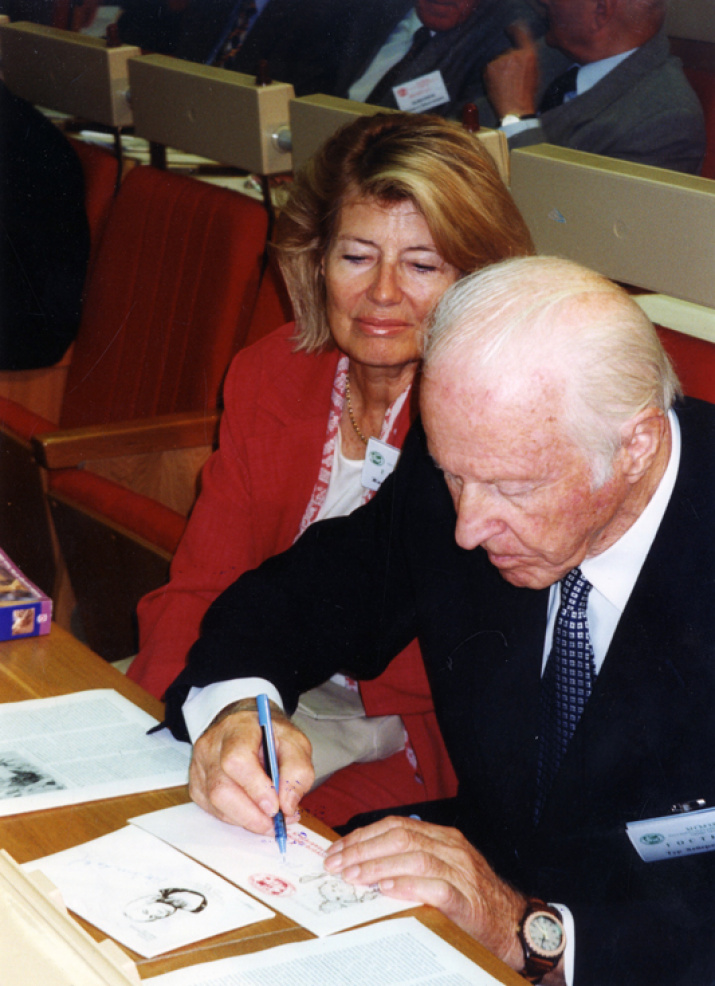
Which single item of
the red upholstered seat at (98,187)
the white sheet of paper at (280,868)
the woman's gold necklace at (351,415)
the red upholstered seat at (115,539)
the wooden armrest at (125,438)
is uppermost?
the red upholstered seat at (98,187)

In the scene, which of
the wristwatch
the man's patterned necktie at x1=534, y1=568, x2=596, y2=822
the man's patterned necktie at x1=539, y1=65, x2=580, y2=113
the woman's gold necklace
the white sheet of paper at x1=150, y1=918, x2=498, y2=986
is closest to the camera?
the white sheet of paper at x1=150, y1=918, x2=498, y2=986

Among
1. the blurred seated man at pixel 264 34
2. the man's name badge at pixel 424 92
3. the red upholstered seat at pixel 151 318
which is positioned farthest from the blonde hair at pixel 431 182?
the blurred seated man at pixel 264 34

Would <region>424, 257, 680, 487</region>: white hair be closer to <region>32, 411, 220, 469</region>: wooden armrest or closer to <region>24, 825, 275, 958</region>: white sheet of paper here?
<region>24, 825, 275, 958</region>: white sheet of paper

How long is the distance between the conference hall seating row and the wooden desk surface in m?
0.66

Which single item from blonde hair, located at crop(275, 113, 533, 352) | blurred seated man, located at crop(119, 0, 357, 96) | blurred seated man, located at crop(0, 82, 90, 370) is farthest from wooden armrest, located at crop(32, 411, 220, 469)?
blurred seated man, located at crop(119, 0, 357, 96)

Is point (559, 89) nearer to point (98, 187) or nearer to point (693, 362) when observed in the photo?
point (98, 187)

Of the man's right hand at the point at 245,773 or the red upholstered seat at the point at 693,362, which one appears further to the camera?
the red upholstered seat at the point at 693,362

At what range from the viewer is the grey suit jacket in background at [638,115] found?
10.5 feet

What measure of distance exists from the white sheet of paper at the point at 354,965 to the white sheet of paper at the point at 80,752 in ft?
1.08

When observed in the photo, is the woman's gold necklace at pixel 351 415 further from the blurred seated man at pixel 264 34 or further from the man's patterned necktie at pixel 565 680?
the blurred seated man at pixel 264 34

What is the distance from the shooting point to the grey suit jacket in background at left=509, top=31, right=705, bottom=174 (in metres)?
3.19

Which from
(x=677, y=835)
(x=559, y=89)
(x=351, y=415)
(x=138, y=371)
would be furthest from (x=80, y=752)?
(x=559, y=89)

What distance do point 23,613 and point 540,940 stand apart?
0.85 meters

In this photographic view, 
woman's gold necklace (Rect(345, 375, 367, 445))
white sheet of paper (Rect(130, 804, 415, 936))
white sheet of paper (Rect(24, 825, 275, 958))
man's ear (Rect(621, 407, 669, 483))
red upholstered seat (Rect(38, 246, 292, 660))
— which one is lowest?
red upholstered seat (Rect(38, 246, 292, 660))
